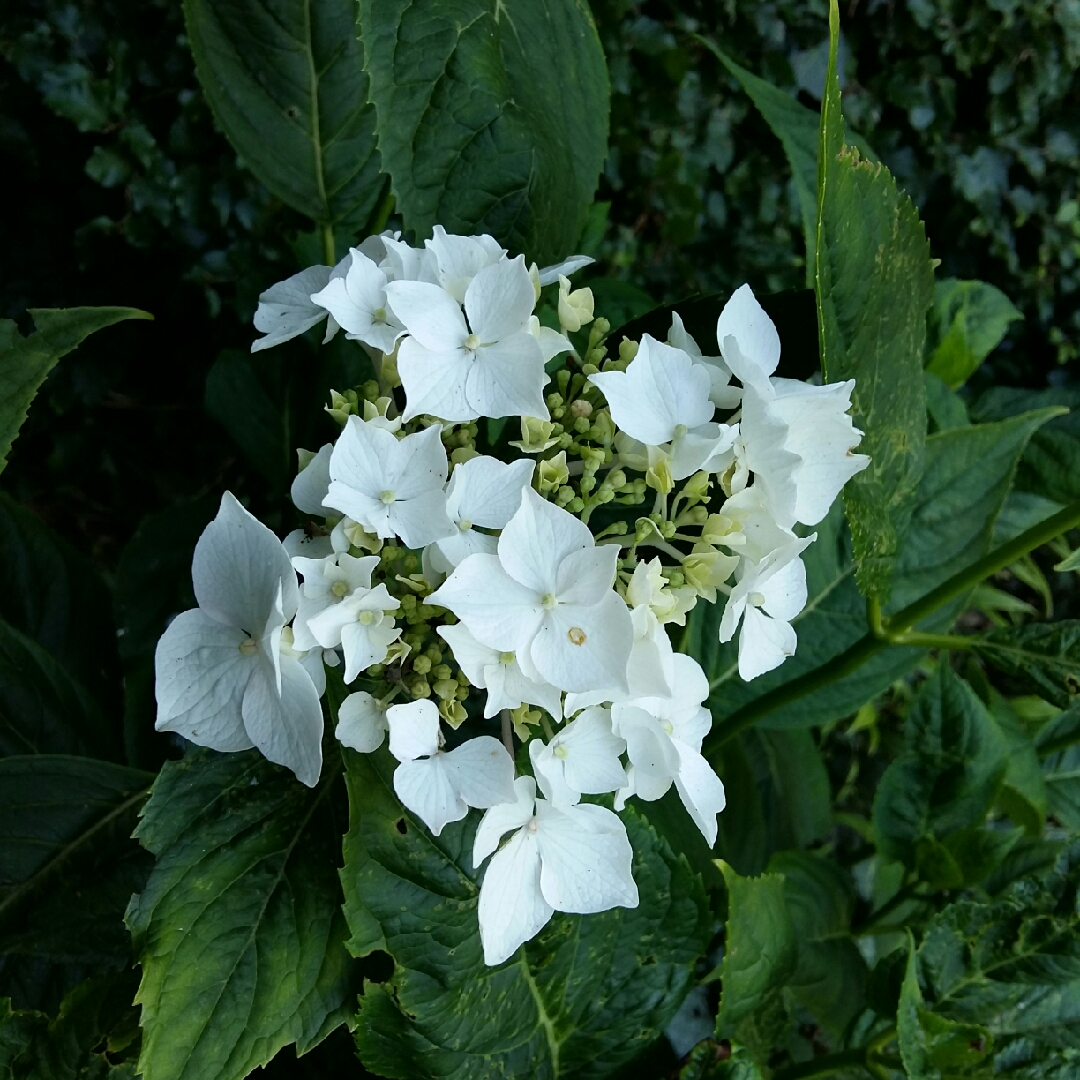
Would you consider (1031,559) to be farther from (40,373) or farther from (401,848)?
(40,373)

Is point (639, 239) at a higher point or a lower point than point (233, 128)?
lower

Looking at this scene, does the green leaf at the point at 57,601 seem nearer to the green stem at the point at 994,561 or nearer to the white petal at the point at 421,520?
the white petal at the point at 421,520

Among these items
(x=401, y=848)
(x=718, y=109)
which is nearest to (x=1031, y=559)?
(x=718, y=109)

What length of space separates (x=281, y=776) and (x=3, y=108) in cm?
96

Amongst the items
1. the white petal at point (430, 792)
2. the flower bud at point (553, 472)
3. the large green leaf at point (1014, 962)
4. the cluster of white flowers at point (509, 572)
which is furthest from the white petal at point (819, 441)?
the large green leaf at point (1014, 962)

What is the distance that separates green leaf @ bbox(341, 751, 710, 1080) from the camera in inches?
21.0

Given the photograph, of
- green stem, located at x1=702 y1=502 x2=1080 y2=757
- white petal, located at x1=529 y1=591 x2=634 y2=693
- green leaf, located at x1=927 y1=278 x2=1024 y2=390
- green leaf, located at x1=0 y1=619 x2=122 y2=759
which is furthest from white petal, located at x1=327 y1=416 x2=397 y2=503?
green leaf, located at x1=927 y1=278 x2=1024 y2=390

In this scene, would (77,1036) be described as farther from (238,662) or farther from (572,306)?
(572,306)

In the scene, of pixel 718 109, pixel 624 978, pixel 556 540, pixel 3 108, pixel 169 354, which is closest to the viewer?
pixel 556 540

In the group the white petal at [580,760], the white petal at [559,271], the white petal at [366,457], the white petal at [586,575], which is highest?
the white petal at [559,271]

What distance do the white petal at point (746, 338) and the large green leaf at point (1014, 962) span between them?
20.3 inches

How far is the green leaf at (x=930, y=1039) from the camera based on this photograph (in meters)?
0.69

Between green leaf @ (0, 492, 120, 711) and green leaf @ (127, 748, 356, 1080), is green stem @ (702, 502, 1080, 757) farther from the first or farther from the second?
green leaf @ (0, 492, 120, 711)

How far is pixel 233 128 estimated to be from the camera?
0.75 meters
